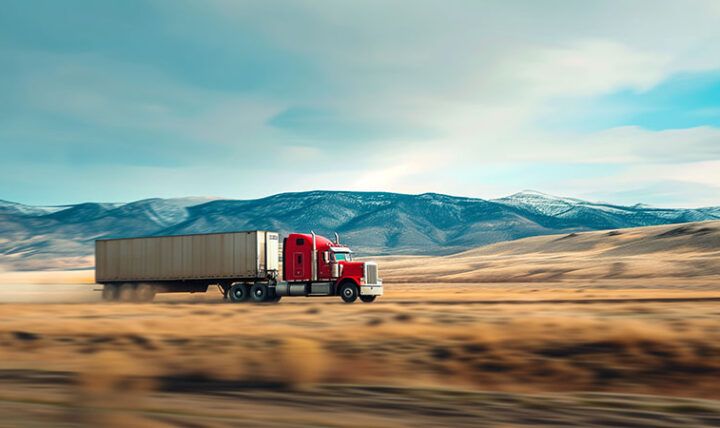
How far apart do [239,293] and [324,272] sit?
174 inches

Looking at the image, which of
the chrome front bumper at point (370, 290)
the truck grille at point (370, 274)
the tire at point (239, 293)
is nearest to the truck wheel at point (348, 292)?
the chrome front bumper at point (370, 290)

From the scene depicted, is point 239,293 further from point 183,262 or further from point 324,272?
point 324,272

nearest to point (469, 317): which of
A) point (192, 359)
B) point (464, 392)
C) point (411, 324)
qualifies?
point (411, 324)

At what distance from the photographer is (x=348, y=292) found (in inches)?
1367

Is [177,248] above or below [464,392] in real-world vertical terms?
above

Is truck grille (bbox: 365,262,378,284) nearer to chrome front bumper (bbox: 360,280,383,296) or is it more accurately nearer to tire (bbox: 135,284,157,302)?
chrome front bumper (bbox: 360,280,383,296)

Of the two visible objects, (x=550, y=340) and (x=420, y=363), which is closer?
(x=420, y=363)

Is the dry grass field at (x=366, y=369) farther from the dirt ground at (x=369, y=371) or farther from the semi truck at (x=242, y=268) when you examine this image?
the semi truck at (x=242, y=268)

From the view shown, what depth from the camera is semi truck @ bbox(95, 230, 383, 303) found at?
35281 mm

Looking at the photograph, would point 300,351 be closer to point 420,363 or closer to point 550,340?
point 420,363

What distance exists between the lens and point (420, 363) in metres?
13.9

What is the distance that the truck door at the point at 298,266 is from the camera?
117 ft

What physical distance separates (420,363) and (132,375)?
5160mm

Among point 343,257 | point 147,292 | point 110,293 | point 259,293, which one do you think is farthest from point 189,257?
point 343,257
